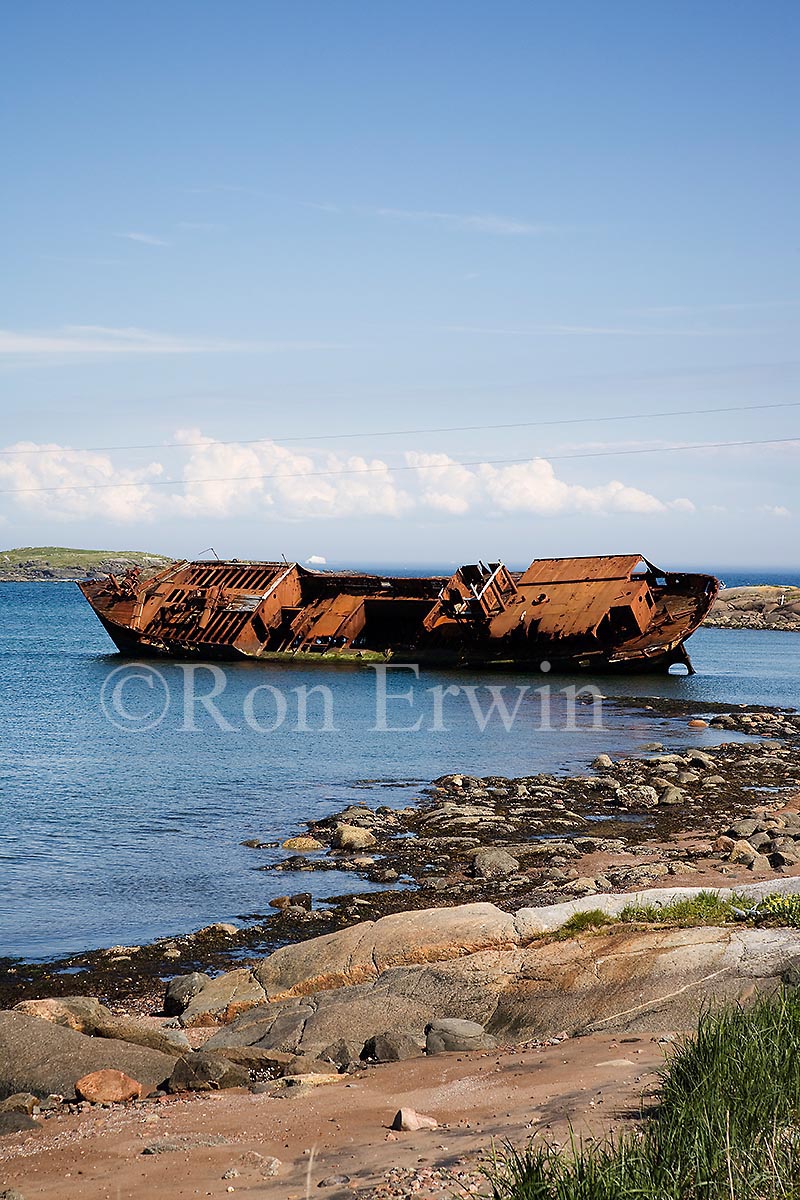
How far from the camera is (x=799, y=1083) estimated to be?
19.3ft

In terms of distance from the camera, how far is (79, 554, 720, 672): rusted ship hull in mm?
47938

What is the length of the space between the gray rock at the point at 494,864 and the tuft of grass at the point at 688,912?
5.92m

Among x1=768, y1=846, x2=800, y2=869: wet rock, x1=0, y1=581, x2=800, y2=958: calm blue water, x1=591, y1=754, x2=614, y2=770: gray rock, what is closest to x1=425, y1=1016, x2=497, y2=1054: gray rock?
x1=0, y1=581, x2=800, y2=958: calm blue water

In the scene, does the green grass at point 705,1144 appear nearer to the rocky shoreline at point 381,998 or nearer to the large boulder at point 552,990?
the rocky shoreline at point 381,998

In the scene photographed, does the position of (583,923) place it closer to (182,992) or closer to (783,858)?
(182,992)

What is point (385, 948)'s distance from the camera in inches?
458

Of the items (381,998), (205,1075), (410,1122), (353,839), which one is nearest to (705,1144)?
(410,1122)

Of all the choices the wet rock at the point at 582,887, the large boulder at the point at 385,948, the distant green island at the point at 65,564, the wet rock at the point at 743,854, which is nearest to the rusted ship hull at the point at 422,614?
the wet rock at the point at 743,854

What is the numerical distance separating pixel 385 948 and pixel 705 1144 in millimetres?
6717

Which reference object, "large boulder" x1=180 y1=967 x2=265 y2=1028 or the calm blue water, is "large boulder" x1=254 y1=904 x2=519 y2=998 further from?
the calm blue water

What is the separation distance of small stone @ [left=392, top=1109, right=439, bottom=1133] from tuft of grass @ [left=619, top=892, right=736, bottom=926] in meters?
4.33

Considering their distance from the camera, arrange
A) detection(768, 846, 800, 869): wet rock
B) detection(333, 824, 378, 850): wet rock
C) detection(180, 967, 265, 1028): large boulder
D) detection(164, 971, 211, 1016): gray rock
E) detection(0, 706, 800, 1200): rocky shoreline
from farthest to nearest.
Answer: detection(333, 824, 378, 850): wet rock, detection(768, 846, 800, 869): wet rock, detection(164, 971, 211, 1016): gray rock, detection(180, 967, 265, 1028): large boulder, detection(0, 706, 800, 1200): rocky shoreline

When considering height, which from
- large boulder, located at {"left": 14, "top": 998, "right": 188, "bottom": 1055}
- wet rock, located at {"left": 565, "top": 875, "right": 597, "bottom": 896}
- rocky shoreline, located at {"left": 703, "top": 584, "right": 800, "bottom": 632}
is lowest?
wet rock, located at {"left": 565, "top": 875, "right": 597, "bottom": 896}

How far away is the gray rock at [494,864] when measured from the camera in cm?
1734
